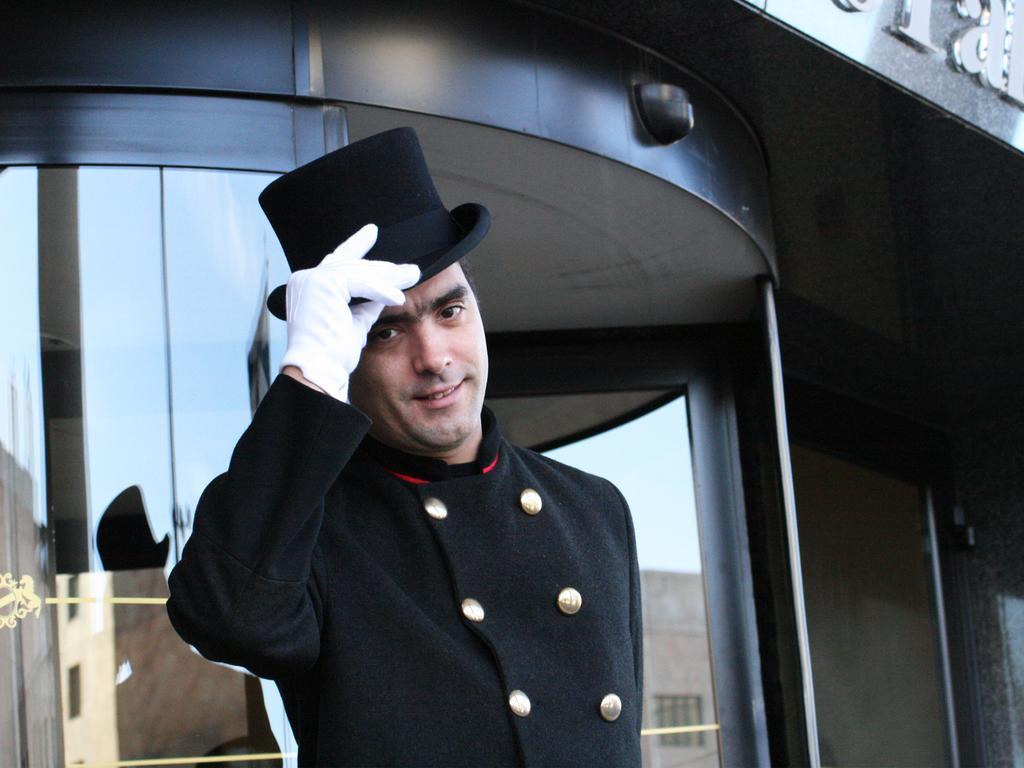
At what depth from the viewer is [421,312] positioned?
7.74 ft

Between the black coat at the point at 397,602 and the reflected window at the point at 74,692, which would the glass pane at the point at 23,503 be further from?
the black coat at the point at 397,602

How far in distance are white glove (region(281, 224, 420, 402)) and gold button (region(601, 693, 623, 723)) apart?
59 centimetres

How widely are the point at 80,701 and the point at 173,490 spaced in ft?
1.73

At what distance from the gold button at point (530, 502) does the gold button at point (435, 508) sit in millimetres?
138

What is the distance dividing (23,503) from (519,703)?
6.11 feet

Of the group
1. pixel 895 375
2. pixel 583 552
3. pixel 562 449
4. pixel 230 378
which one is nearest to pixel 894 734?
pixel 895 375

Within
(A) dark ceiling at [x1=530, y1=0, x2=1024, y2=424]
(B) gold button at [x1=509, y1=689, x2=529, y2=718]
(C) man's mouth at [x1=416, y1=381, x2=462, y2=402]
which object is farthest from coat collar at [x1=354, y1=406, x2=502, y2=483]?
(A) dark ceiling at [x1=530, y1=0, x2=1024, y2=424]

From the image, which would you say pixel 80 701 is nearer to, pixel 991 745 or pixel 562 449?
pixel 562 449

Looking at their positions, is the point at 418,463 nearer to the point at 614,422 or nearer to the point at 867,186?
the point at 867,186

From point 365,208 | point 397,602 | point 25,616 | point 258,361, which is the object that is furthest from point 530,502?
point 25,616

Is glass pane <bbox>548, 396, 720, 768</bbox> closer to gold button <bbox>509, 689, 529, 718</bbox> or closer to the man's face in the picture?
the man's face

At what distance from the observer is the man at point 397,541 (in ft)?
6.85

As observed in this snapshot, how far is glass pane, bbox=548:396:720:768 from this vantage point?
6.33 meters

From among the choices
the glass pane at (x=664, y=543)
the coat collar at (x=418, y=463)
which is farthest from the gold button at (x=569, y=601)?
the glass pane at (x=664, y=543)
